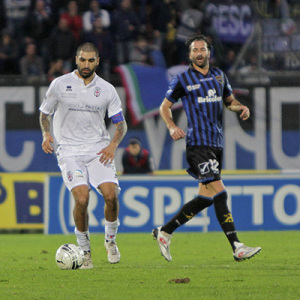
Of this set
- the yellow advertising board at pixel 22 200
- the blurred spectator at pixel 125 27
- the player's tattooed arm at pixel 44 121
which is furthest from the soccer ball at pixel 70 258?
the blurred spectator at pixel 125 27

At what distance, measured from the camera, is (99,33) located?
1572cm

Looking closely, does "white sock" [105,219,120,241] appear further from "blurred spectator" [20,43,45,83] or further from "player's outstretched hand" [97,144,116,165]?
"blurred spectator" [20,43,45,83]

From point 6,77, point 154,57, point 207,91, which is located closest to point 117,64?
point 154,57

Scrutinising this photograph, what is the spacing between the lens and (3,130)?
49.5 ft

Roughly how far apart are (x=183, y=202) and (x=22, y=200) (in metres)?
2.84

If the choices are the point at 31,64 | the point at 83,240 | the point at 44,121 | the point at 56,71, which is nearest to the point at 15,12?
the point at 31,64

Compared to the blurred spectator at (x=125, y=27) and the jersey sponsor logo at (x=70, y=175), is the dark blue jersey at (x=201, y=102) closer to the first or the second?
the jersey sponsor logo at (x=70, y=175)

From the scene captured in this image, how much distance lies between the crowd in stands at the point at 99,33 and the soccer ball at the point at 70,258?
8.01m

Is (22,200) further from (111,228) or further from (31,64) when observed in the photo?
(111,228)

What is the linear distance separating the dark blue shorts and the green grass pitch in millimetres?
849

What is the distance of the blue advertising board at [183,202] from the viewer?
13.2 meters

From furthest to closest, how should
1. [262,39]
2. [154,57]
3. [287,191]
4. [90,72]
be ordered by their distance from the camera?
[154,57]
[262,39]
[287,191]
[90,72]

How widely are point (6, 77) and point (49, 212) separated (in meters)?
3.08

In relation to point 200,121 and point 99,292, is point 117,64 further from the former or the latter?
point 99,292
